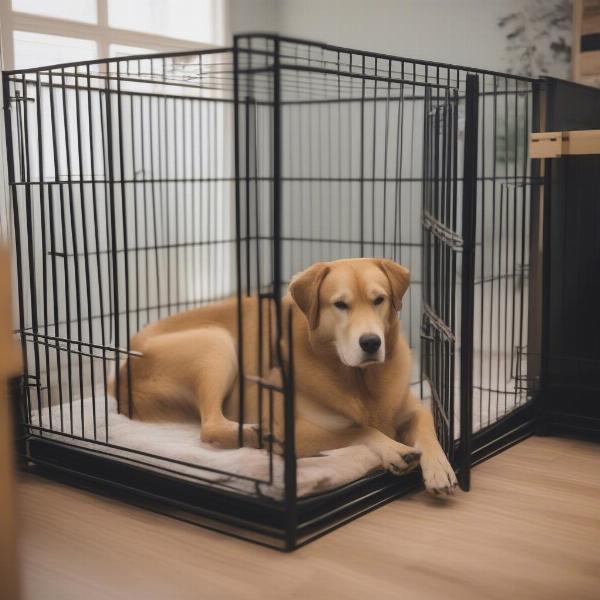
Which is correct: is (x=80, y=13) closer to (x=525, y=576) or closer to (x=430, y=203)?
(x=430, y=203)

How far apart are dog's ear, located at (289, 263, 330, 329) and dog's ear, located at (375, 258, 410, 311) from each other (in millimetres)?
194

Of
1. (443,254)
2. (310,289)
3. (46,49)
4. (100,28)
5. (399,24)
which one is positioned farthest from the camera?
(399,24)

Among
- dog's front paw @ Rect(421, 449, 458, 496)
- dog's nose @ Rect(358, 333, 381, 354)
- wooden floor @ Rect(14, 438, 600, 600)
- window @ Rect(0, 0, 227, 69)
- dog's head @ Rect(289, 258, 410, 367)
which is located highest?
window @ Rect(0, 0, 227, 69)

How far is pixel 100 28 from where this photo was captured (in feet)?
15.0

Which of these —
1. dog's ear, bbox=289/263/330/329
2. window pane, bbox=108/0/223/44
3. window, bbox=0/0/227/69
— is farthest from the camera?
window pane, bbox=108/0/223/44

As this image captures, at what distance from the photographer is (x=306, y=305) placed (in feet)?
8.73

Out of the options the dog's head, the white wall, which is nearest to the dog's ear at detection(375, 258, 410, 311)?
the dog's head

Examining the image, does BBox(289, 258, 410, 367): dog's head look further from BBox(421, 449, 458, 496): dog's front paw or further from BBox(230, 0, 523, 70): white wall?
BBox(230, 0, 523, 70): white wall

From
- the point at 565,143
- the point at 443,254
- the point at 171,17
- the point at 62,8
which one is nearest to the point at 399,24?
the point at 171,17

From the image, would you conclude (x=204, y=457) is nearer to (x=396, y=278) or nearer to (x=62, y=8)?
(x=396, y=278)

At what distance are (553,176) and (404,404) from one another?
1120mm

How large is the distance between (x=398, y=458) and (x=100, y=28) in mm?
3158

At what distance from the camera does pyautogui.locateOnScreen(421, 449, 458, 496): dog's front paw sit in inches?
99.7

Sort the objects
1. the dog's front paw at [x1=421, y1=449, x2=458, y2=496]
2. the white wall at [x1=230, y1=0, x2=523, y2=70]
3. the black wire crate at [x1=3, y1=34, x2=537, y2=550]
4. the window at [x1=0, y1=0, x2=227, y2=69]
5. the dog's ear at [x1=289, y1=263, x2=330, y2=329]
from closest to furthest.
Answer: the black wire crate at [x1=3, y1=34, x2=537, y2=550] → the dog's front paw at [x1=421, y1=449, x2=458, y2=496] → the dog's ear at [x1=289, y1=263, x2=330, y2=329] → the window at [x1=0, y1=0, x2=227, y2=69] → the white wall at [x1=230, y1=0, x2=523, y2=70]
